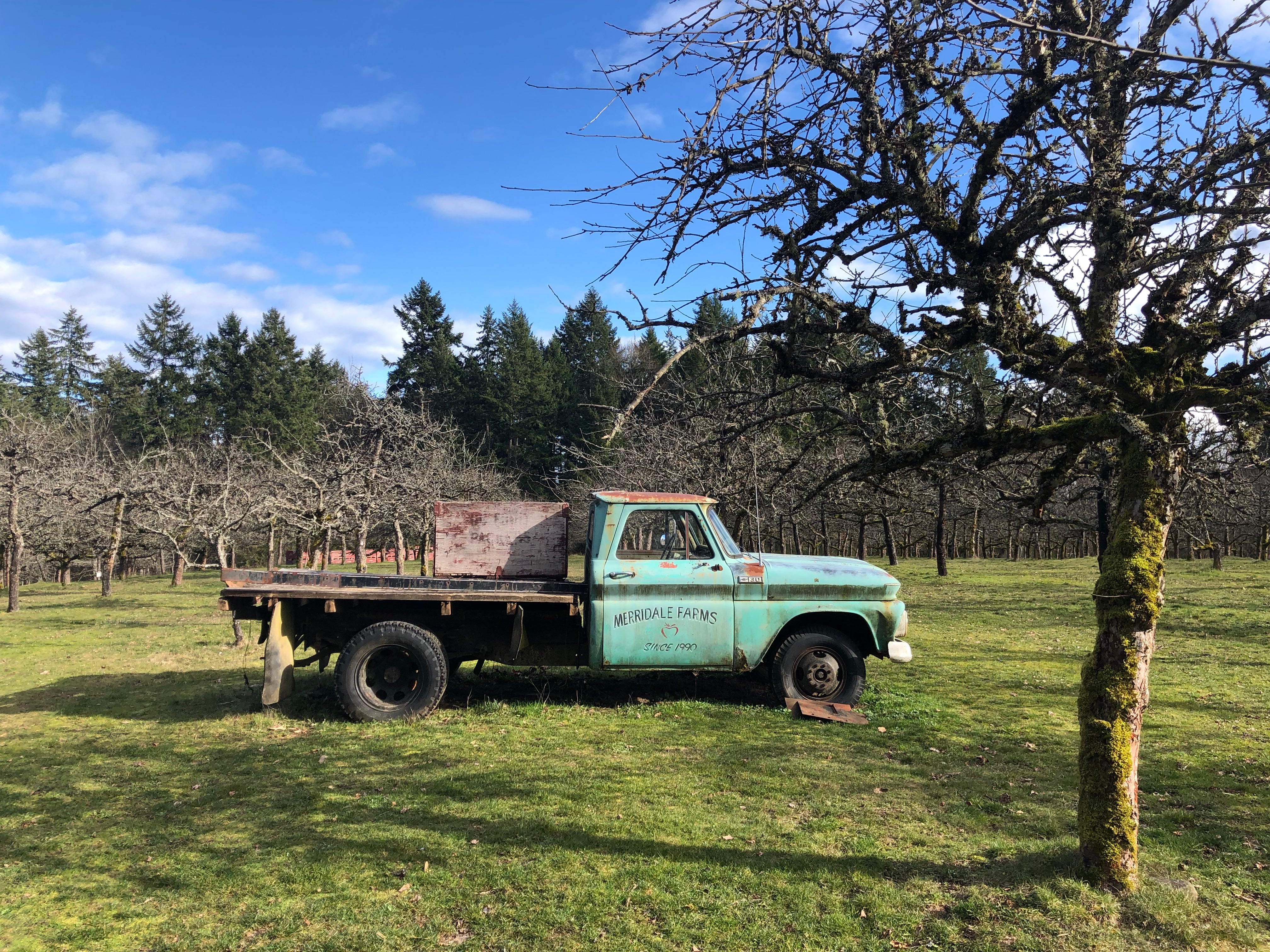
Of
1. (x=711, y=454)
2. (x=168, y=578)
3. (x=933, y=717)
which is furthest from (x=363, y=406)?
(x=933, y=717)

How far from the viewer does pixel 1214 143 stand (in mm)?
4031

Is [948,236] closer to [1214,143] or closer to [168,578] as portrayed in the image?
[1214,143]

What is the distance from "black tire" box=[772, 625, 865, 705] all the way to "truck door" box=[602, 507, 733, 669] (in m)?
0.62

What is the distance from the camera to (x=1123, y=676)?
3867 mm

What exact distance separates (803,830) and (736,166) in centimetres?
398

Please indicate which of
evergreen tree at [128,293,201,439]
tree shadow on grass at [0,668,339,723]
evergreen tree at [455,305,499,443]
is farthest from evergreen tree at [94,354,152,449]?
tree shadow on grass at [0,668,339,723]

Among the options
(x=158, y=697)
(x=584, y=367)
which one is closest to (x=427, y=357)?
(x=584, y=367)

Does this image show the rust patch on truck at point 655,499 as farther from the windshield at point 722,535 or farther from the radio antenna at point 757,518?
the radio antenna at point 757,518

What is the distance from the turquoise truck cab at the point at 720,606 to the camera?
7.38m

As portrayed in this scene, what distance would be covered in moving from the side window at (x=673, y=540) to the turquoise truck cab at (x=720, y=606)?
0.4 inches

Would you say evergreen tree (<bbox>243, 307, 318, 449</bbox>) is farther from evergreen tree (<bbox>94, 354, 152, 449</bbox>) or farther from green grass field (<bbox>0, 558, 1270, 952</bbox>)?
green grass field (<bbox>0, 558, 1270, 952</bbox>)

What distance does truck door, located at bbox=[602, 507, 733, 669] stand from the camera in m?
7.36

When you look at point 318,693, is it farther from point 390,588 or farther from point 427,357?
point 427,357

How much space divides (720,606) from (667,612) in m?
0.52
